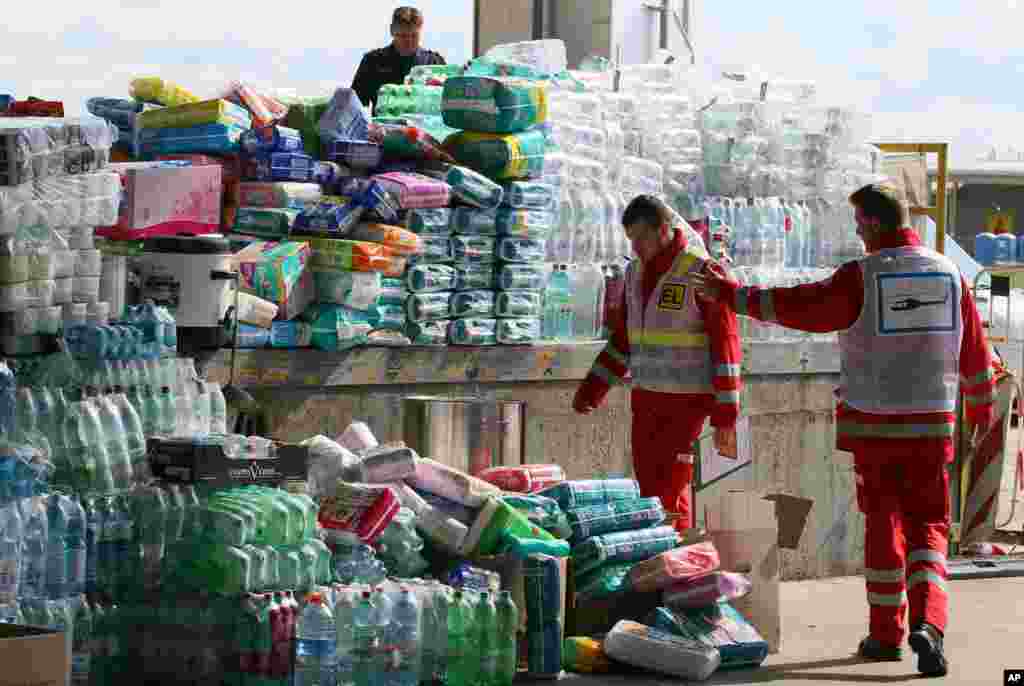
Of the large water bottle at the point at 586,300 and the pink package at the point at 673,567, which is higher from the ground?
the large water bottle at the point at 586,300

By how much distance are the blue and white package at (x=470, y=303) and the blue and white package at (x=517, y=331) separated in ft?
0.44

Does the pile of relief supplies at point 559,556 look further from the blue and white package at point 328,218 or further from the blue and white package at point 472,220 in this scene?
the blue and white package at point 472,220

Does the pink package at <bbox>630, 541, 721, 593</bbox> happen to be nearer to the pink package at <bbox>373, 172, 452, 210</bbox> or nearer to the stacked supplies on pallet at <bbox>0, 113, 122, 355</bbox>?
the stacked supplies on pallet at <bbox>0, 113, 122, 355</bbox>

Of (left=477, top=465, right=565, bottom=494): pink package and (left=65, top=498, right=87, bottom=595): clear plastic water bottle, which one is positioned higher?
(left=477, top=465, right=565, bottom=494): pink package

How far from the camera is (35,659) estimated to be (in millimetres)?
5758

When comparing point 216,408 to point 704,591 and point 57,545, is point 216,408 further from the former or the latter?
point 704,591

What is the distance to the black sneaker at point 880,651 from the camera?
9.57 meters

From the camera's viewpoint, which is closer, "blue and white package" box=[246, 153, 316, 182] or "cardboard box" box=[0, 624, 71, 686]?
"cardboard box" box=[0, 624, 71, 686]

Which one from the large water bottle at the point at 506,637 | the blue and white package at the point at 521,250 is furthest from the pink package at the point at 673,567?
the blue and white package at the point at 521,250

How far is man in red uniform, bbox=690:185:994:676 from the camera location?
30.7 feet

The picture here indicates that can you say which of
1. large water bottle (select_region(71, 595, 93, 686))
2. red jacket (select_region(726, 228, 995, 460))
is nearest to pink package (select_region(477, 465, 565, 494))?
red jacket (select_region(726, 228, 995, 460))

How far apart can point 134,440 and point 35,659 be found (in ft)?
8.02

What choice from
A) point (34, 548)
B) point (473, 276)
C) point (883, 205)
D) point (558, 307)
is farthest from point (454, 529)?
point (558, 307)

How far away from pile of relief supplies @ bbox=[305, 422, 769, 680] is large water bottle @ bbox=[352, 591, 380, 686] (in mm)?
480
